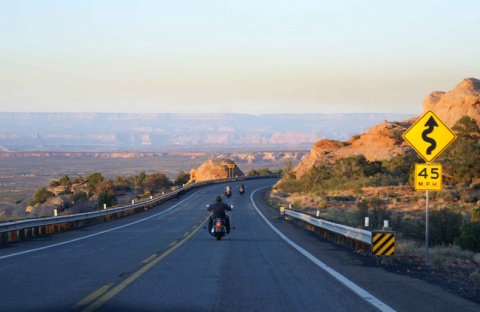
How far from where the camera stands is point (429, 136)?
15.2m

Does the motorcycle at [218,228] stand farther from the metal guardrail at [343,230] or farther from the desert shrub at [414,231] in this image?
the desert shrub at [414,231]

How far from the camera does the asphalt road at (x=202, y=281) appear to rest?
974cm

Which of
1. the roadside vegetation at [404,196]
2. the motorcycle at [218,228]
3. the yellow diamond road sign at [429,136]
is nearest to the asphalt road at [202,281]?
the motorcycle at [218,228]

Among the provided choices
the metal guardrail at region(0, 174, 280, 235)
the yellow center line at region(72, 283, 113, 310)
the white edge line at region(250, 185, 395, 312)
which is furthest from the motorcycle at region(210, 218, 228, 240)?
the yellow center line at region(72, 283, 113, 310)

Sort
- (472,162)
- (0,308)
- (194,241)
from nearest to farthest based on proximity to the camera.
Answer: (0,308) → (194,241) → (472,162)

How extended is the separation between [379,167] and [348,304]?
200 feet

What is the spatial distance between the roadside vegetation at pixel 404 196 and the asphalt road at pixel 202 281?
3.50 m

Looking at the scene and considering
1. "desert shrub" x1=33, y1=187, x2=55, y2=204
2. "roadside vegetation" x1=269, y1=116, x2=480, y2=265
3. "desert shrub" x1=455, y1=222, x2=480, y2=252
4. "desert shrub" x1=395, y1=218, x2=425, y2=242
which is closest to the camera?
"desert shrub" x1=455, y1=222, x2=480, y2=252

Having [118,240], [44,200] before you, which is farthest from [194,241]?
[44,200]

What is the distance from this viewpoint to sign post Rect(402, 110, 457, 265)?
49.1ft

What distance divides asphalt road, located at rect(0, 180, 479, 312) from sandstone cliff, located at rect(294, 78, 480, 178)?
5902cm

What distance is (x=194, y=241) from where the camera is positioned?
2183 cm

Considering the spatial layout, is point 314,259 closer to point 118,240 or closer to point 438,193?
point 118,240

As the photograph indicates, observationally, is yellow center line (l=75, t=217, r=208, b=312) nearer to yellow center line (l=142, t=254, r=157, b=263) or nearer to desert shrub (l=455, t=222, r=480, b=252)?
yellow center line (l=142, t=254, r=157, b=263)
